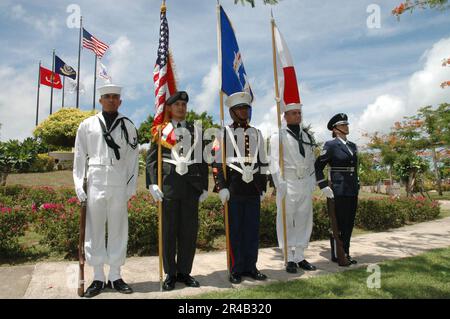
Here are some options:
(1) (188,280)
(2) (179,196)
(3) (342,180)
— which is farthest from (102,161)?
(3) (342,180)

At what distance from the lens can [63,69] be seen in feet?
104

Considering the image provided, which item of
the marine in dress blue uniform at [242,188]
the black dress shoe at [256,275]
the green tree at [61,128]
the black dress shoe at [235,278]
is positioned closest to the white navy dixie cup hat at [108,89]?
the marine in dress blue uniform at [242,188]

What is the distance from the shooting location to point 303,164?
16.1 feet

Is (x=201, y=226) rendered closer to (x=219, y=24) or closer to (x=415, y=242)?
(x=219, y=24)

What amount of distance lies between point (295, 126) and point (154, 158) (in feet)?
6.72

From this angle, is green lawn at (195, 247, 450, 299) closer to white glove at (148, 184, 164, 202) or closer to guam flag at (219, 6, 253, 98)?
white glove at (148, 184, 164, 202)

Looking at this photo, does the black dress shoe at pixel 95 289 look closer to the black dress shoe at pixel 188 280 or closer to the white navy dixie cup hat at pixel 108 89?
the black dress shoe at pixel 188 280

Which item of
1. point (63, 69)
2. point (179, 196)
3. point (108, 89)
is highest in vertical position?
point (63, 69)

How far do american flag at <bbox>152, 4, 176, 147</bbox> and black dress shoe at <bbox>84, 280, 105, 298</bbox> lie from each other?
5.42 ft

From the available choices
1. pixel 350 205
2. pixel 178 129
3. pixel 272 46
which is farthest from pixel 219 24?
pixel 350 205

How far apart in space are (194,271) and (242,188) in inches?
50.6

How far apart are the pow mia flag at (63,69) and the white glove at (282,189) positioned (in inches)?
1246

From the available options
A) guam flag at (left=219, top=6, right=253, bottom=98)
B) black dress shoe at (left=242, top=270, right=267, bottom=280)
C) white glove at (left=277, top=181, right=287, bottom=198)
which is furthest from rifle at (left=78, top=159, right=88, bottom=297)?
white glove at (left=277, top=181, right=287, bottom=198)

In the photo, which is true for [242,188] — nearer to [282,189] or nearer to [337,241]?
[282,189]
